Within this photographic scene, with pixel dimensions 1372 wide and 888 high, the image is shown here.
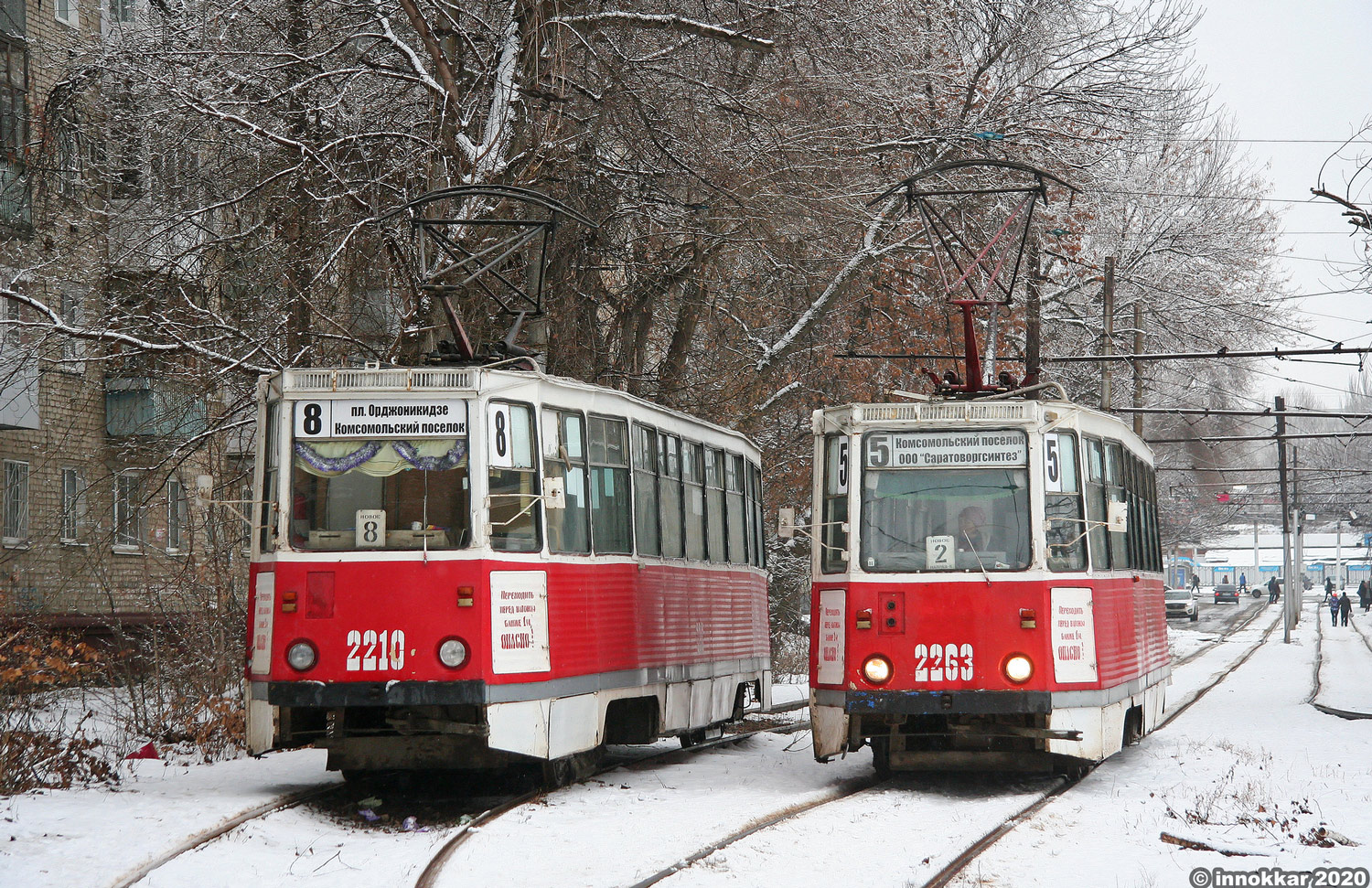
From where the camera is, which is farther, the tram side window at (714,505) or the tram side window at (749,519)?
the tram side window at (749,519)

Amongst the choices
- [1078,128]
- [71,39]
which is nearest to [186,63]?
[71,39]

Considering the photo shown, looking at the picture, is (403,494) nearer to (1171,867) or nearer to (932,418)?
(932,418)

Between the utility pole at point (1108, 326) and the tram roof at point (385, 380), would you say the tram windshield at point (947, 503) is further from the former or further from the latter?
the utility pole at point (1108, 326)

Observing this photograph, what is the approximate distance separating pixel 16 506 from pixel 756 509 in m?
14.2

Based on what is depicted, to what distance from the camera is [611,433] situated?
1242 centimetres

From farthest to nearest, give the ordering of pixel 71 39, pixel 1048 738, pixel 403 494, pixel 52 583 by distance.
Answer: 1. pixel 52 583
2. pixel 71 39
3. pixel 1048 738
4. pixel 403 494

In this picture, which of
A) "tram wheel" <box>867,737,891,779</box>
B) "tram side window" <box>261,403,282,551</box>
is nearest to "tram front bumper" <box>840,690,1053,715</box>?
"tram wheel" <box>867,737,891,779</box>

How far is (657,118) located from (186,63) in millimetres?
4739

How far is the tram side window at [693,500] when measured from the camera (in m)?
14.3

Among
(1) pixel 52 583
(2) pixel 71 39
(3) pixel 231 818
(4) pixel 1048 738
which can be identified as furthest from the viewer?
(1) pixel 52 583

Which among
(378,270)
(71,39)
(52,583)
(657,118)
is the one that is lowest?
(52,583)

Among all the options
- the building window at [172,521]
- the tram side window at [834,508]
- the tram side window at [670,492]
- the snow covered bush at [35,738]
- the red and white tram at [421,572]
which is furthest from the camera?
the building window at [172,521]

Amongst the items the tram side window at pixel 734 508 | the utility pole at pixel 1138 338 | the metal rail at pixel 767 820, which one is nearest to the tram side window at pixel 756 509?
the tram side window at pixel 734 508
